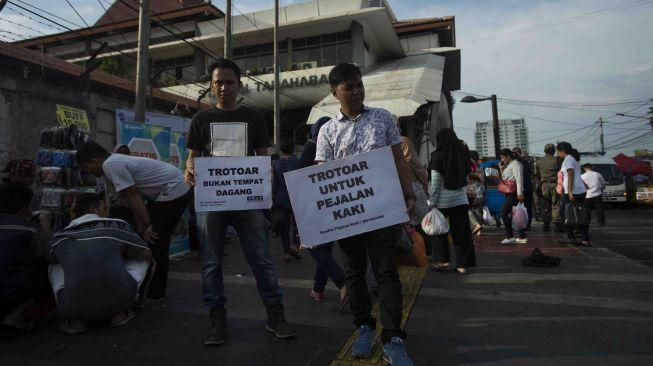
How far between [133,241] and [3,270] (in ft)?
3.00

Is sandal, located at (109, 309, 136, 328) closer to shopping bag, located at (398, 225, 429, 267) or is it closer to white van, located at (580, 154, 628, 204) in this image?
shopping bag, located at (398, 225, 429, 267)

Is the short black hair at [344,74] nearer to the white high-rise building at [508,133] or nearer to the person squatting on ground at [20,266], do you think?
the person squatting on ground at [20,266]

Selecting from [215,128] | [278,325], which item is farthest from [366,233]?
[215,128]

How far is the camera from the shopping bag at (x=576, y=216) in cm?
686

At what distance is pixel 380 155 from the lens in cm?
254

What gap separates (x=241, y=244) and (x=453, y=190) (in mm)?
2907

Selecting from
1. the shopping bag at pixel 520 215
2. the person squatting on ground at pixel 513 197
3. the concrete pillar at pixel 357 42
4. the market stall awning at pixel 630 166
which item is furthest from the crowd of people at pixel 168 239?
the market stall awning at pixel 630 166

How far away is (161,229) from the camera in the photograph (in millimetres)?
3754

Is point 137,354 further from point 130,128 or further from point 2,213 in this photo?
point 130,128

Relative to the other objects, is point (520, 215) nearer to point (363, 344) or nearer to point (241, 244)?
point (363, 344)

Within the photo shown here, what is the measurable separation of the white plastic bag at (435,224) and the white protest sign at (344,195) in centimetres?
243

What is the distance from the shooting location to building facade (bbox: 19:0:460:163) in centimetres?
2221

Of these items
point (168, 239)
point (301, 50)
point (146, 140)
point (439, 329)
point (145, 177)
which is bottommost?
point (439, 329)

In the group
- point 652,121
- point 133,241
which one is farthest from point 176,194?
point 652,121
